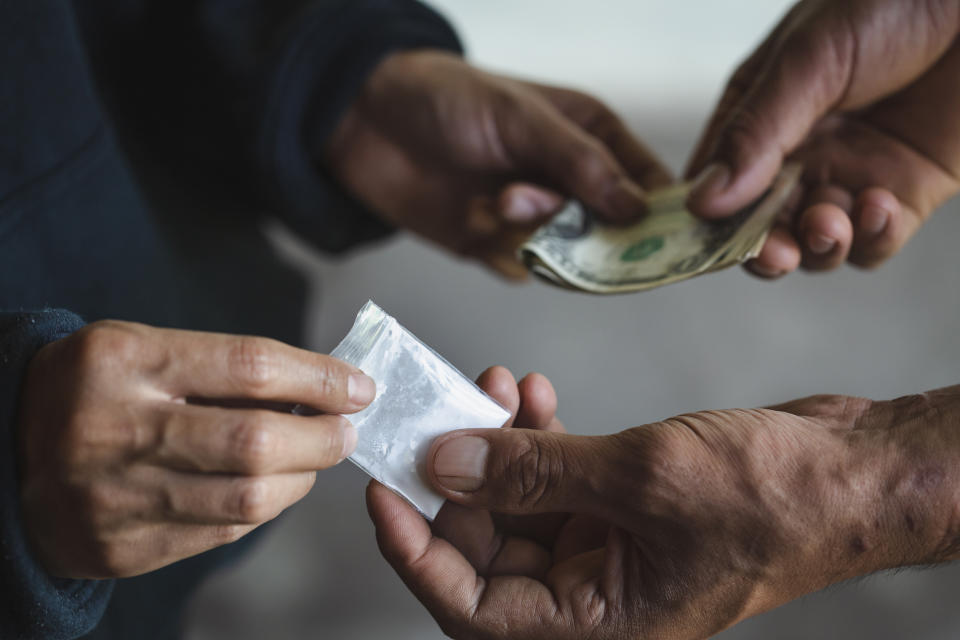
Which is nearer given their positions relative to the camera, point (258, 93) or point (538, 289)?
point (258, 93)

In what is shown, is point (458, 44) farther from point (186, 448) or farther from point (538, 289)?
point (186, 448)

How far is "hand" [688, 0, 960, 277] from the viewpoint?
2.43ft

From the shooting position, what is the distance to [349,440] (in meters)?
0.45

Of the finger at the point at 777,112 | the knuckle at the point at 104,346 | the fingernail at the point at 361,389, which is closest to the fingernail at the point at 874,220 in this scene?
the finger at the point at 777,112

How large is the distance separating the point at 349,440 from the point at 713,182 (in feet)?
1.73

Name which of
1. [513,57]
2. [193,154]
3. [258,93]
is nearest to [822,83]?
[258,93]

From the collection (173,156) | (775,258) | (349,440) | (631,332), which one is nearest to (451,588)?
(349,440)

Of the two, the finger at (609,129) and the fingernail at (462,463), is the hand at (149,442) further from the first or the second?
the finger at (609,129)

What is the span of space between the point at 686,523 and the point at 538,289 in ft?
3.57

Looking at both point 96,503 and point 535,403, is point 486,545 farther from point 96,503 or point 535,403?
point 96,503

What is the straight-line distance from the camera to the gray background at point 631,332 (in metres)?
1.18

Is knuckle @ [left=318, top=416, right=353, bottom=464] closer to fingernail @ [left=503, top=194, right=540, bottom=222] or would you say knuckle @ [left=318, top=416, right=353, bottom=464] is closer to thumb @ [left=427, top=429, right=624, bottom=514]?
thumb @ [left=427, top=429, right=624, bottom=514]

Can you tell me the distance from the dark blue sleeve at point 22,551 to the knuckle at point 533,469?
0.91 feet

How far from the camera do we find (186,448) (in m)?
0.38
